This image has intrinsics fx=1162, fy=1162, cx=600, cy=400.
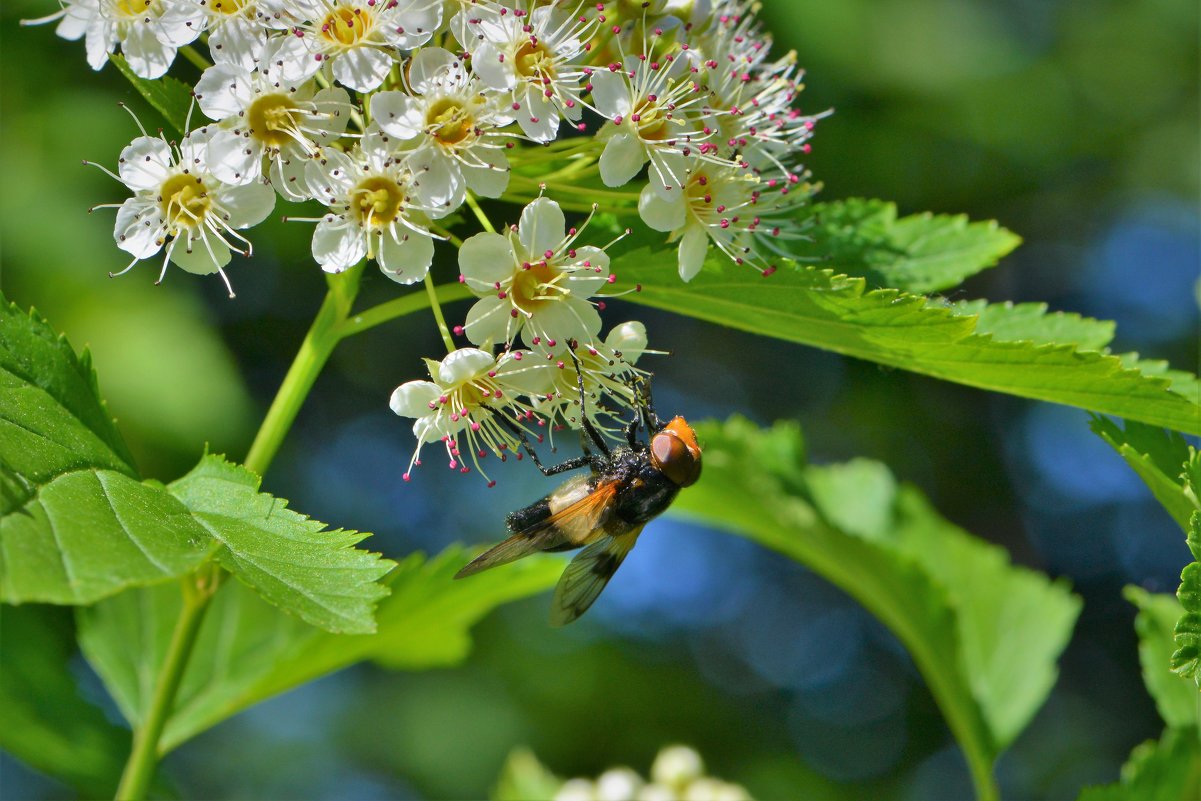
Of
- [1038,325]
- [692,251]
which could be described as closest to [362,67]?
[692,251]

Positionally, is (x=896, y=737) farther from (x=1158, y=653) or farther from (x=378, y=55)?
(x=378, y=55)

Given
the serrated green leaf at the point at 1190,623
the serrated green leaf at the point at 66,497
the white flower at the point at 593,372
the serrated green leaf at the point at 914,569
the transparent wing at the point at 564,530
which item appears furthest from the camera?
the serrated green leaf at the point at 914,569

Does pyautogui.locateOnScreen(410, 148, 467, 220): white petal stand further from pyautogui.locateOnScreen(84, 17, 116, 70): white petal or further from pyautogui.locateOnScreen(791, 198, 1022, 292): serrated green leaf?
pyautogui.locateOnScreen(791, 198, 1022, 292): serrated green leaf


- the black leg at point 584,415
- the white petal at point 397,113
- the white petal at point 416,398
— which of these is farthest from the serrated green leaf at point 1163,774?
the white petal at point 397,113

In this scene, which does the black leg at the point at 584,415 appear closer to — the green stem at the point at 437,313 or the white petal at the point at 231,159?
the green stem at the point at 437,313

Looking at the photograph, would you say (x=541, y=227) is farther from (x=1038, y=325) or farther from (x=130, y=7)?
(x=1038, y=325)

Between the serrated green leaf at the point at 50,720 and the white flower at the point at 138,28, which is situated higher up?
the white flower at the point at 138,28
